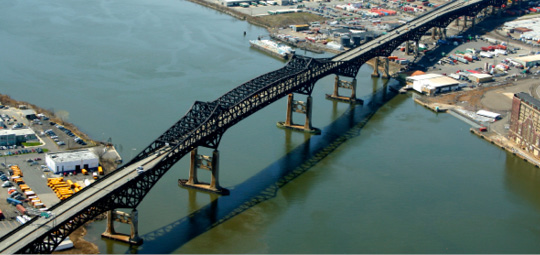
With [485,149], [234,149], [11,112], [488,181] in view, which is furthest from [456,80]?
[11,112]

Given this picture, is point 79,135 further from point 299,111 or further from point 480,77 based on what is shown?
point 480,77

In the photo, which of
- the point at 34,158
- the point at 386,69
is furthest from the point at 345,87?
the point at 34,158

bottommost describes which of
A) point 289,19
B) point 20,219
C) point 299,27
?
point 20,219

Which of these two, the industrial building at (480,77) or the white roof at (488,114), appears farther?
the industrial building at (480,77)

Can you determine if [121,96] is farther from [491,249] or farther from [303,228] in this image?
[491,249]

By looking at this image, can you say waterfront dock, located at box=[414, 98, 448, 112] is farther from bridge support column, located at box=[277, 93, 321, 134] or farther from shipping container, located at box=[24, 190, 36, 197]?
shipping container, located at box=[24, 190, 36, 197]

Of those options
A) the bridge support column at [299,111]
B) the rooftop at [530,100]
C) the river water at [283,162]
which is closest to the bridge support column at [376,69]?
the river water at [283,162]

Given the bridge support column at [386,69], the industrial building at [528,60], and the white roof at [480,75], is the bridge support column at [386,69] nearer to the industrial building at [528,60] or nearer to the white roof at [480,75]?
the white roof at [480,75]
